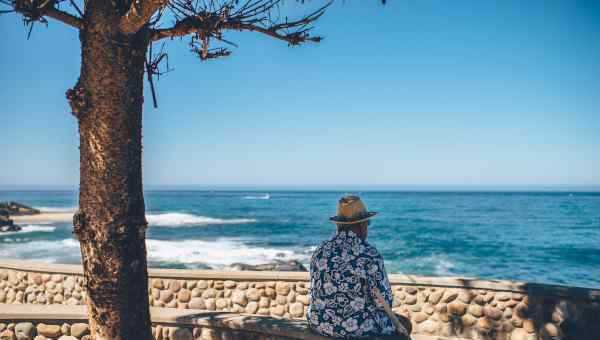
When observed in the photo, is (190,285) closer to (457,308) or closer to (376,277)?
(457,308)

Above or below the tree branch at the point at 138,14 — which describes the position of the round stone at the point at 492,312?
below

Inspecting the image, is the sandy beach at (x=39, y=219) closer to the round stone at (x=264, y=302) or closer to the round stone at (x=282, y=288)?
the round stone at (x=264, y=302)

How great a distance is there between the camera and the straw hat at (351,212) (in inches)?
135

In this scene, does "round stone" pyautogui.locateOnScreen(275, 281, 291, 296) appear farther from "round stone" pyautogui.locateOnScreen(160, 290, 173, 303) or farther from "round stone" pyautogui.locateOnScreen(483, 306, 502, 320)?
"round stone" pyautogui.locateOnScreen(483, 306, 502, 320)

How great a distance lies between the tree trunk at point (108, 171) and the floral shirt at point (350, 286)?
141 centimetres

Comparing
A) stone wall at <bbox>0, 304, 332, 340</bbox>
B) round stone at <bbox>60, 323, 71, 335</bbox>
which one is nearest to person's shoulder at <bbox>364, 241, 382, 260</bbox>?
stone wall at <bbox>0, 304, 332, 340</bbox>

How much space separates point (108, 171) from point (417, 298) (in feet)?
14.3

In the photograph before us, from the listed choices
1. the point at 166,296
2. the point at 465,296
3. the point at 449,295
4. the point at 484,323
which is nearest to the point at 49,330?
the point at 166,296

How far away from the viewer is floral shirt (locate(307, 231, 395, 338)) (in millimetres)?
3291

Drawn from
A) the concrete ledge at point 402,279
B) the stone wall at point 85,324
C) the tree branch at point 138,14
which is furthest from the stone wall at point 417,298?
the tree branch at point 138,14

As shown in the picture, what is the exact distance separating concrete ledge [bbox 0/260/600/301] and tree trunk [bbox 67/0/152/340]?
3.17m

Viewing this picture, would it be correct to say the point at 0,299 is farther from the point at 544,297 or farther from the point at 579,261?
the point at 579,261

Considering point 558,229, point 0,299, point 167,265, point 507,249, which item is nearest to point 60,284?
point 0,299

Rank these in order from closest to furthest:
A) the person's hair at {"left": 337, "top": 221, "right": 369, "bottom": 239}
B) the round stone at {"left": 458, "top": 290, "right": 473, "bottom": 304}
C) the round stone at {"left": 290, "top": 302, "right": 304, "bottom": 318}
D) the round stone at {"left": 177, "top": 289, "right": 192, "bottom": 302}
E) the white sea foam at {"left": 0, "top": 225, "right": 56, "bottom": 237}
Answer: the person's hair at {"left": 337, "top": 221, "right": 369, "bottom": 239} < the round stone at {"left": 458, "top": 290, "right": 473, "bottom": 304} < the round stone at {"left": 290, "top": 302, "right": 304, "bottom": 318} < the round stone at {"left": 177, "top": 289, "right": 192, "bottom": 302} < the white sea foam at {"left": 0, "top": 225, "right": 56, "bottom": 237}
